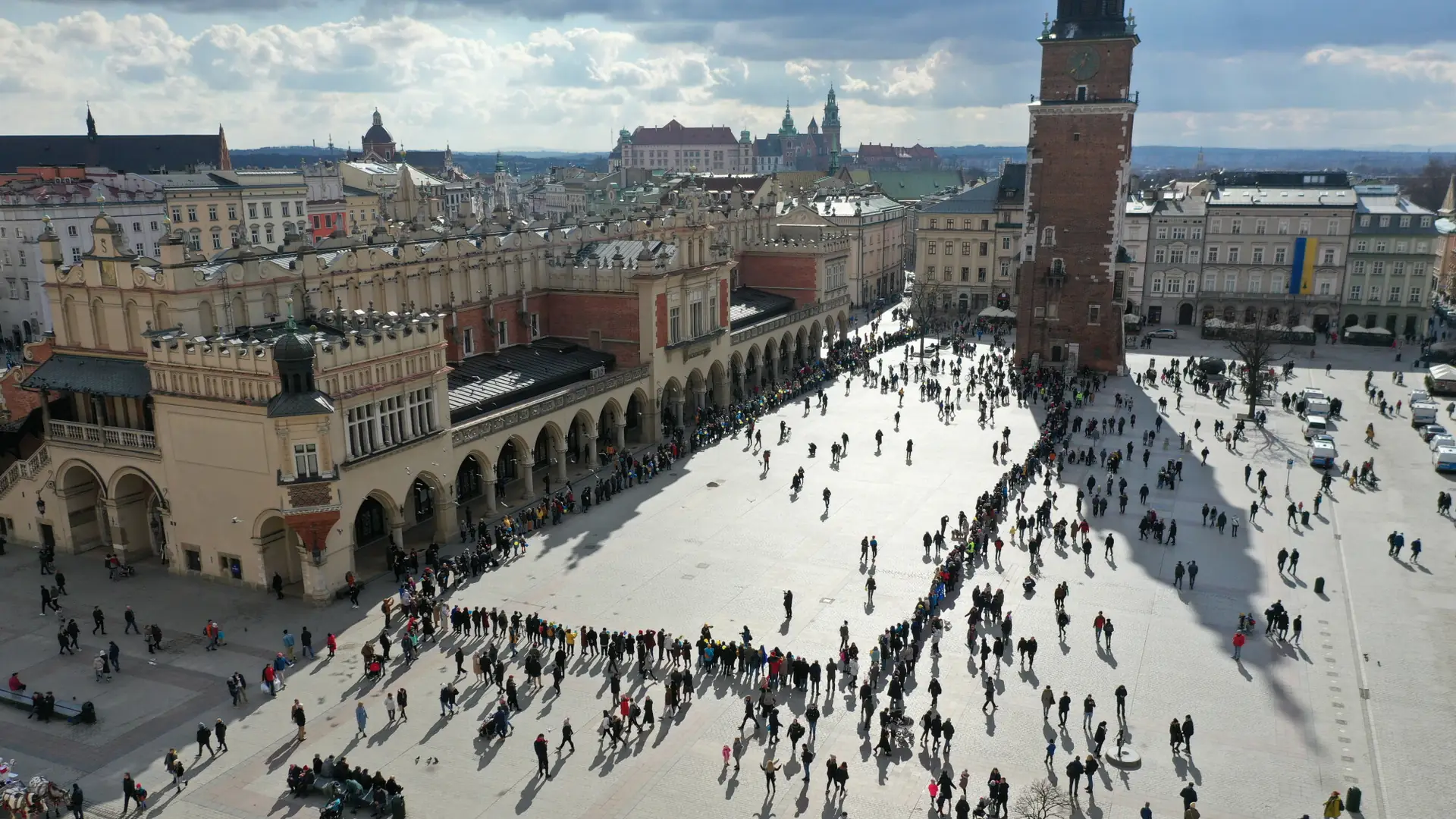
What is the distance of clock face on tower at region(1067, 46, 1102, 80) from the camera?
69812 millimetres

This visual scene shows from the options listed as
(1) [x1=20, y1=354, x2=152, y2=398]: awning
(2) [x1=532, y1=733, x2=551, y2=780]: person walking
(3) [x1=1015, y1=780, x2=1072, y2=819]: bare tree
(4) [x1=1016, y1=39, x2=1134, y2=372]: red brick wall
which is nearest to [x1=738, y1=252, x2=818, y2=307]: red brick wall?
(4) [x1=1016, y1=39, x2=1134, y2=372]: red brick wall

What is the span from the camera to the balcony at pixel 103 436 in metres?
37.1

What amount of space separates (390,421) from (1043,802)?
25.2m

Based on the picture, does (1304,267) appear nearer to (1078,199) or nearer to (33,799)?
(1078,199)

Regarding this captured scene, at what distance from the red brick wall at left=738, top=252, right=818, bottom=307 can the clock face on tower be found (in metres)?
21.8

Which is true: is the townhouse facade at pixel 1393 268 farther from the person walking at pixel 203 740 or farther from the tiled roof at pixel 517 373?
the person walking at pixel 203 740

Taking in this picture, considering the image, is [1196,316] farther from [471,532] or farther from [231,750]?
[231,750]

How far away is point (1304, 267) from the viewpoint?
85250 mm

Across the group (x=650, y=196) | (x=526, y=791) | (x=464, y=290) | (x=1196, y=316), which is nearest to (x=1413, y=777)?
(x=526, y=791)

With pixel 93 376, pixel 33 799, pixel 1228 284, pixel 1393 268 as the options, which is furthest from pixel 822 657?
pixel 1393 268

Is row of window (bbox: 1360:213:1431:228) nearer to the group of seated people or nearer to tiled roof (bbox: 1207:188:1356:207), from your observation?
tiled roof (bbox: 1207:188:1356:207)

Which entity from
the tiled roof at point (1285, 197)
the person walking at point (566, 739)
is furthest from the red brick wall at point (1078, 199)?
the person walking at point (566, 739)

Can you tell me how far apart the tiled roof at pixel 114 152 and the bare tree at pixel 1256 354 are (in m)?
93.5

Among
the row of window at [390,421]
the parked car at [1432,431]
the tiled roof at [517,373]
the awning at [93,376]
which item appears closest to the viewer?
the row of window at [390,421]
